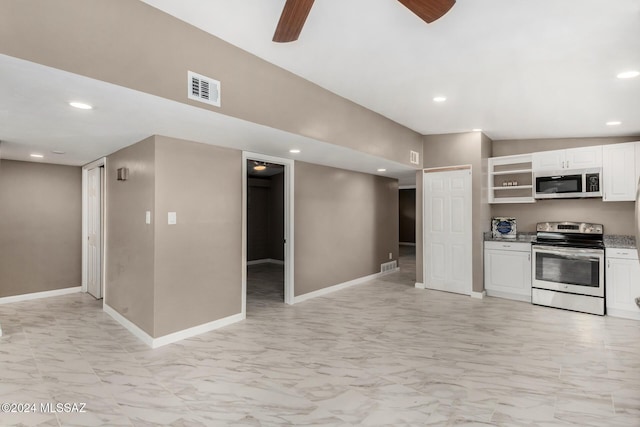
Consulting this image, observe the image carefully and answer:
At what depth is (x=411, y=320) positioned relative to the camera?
162 inches

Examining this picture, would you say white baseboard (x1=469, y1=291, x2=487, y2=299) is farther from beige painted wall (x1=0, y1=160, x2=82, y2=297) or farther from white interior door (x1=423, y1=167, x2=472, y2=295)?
beige painted wall (x1=0, y1=160, x2=82, y2=297)

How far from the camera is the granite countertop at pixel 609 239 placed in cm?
430

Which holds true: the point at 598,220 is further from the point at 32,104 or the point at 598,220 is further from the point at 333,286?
the point at 32,104

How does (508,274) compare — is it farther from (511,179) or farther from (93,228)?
(93,228)

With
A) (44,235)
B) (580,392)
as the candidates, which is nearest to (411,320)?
(580,392)

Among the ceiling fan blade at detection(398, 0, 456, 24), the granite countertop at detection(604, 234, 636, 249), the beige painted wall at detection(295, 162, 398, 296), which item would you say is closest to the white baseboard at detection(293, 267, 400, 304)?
the beige painted wall at detection(295, 162, 398, 296)

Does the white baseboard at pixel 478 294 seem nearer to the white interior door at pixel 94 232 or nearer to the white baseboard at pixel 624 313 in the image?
the white baseboard at pixel 624 313

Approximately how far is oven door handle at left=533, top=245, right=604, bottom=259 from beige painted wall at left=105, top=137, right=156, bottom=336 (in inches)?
201

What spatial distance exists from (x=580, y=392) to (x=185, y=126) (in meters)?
3.88

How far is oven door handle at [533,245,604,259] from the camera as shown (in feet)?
14.1

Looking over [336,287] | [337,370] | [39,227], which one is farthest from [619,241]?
[39,227]

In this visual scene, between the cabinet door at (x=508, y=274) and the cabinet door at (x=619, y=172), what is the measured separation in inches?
52.3

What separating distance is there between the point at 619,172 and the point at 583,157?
0.45 m

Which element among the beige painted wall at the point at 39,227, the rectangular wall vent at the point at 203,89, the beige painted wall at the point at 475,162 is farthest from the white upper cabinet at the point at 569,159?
the beige painted wall at the point at 39,227
